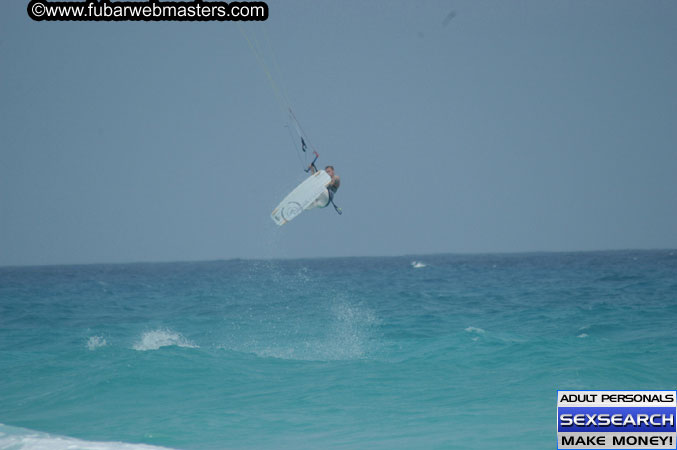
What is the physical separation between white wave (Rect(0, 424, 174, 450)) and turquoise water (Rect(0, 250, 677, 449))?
0.05m

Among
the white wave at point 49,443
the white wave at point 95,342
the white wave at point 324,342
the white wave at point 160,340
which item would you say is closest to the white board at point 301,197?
the white wave at point 324,342

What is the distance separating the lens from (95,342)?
859 inches

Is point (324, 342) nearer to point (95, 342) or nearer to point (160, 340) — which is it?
point (160, 340)

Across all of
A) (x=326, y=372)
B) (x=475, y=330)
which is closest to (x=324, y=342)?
(x=475, y=330)

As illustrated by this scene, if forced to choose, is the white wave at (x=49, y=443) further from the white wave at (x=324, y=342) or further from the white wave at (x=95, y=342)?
the white wave at (x=95, y=342)

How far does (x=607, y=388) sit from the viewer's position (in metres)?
14.0

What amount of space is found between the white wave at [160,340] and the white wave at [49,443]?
8483mm


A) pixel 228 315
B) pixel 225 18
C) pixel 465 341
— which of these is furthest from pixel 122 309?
pixel 225 18

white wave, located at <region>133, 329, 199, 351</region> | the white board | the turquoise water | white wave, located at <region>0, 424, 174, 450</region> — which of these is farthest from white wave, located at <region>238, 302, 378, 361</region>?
white wave, located at <region>0, 424, 174, 450</region>

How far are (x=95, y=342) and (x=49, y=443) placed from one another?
38.4 ft

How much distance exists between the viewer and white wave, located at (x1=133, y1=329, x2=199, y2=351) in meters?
20.3

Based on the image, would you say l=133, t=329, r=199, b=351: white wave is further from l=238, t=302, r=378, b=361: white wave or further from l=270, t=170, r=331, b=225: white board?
l=270, t=170, r=331, b=225: white board

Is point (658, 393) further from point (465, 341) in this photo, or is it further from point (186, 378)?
point (186, 378)

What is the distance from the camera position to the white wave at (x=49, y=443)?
10.4 m
